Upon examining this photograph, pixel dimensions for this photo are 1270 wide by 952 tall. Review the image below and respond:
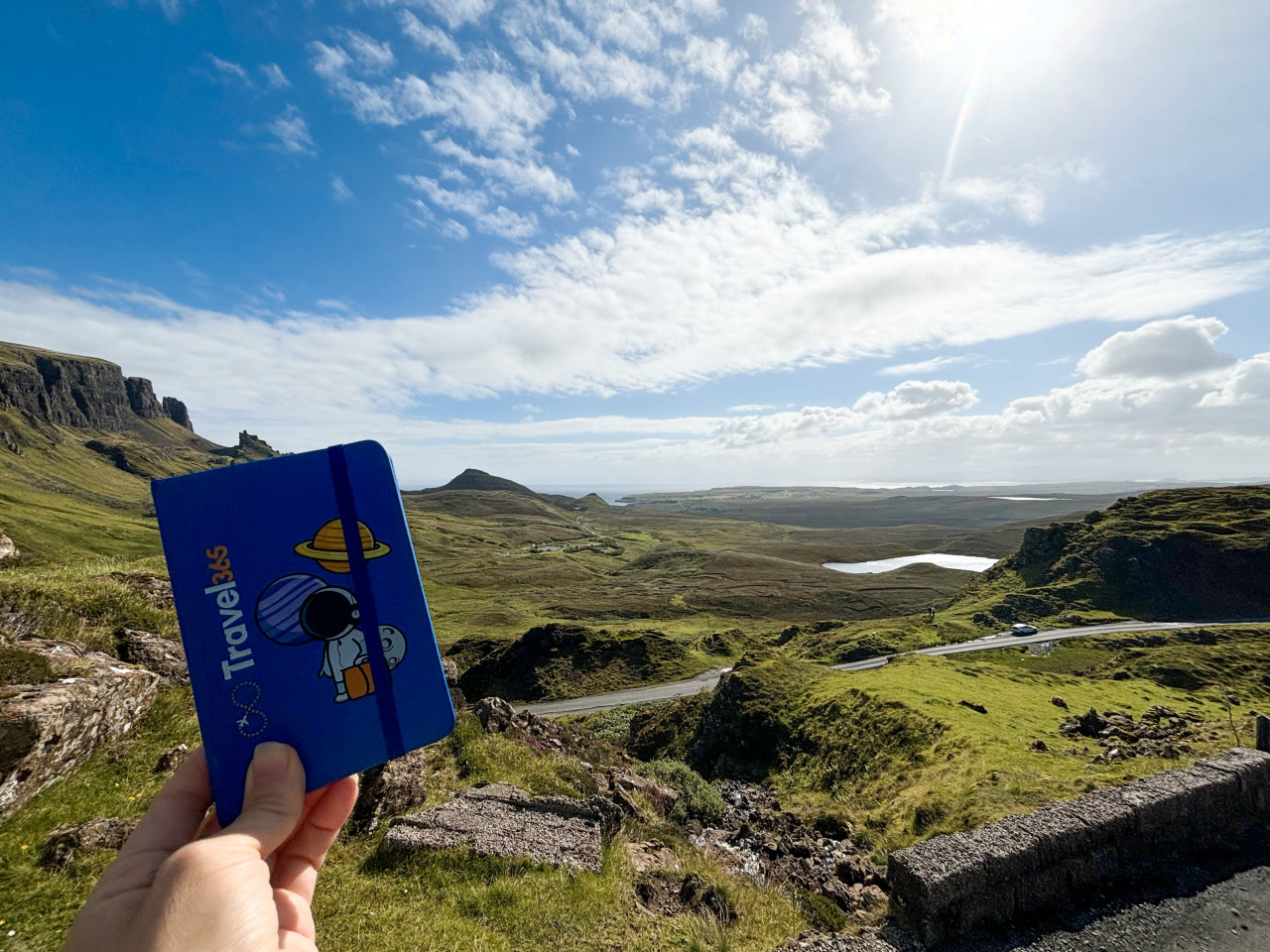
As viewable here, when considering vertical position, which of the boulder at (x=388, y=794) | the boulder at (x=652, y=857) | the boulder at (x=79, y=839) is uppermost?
the boulder at (x=79, y=839)

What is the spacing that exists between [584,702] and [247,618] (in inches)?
1896

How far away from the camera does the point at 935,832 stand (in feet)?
48.1

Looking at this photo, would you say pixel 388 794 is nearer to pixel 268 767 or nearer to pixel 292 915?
pixel 292 915

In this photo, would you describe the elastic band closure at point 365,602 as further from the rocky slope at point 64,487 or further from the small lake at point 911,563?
the small lake at point 911,563

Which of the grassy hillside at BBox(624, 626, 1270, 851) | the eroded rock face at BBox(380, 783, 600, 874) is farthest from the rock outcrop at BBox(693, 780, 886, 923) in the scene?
the eroded rock face at BBox(380, 783, 600, 874)

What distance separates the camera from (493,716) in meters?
15.7

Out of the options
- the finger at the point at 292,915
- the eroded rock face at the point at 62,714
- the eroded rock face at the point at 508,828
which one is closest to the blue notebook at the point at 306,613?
the finger at the point at 292,915

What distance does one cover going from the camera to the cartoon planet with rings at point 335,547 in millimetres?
3164

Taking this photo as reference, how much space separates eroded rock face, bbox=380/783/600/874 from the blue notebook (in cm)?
746

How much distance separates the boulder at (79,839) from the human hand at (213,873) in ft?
19.0

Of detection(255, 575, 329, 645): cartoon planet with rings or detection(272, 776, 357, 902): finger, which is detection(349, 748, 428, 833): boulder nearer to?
detection(272, 776, 357, 902): finger

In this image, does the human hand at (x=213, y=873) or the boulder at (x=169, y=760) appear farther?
the boulder at (x=169, y=760)

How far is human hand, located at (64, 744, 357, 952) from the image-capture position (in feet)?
7.17

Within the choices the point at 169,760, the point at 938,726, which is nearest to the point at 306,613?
A: the point at 169,760
